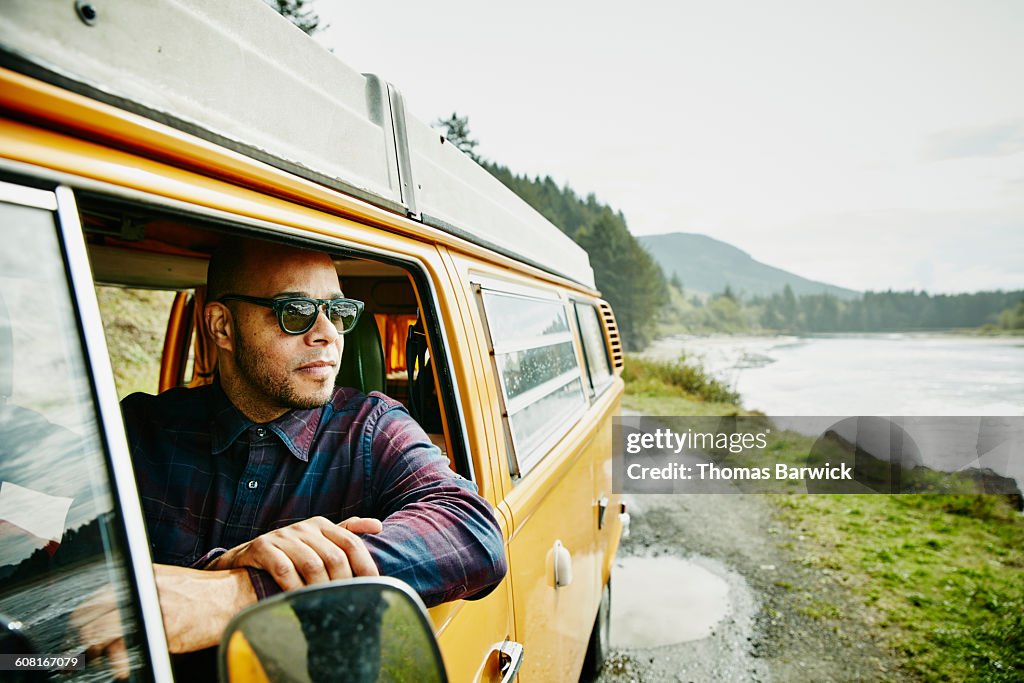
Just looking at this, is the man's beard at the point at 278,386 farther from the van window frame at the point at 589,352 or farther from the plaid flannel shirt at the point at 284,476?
the van window frame at the point at 589,352

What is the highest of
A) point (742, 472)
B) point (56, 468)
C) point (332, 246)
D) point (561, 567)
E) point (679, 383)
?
point (332, 246)

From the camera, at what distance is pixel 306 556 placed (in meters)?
0.93

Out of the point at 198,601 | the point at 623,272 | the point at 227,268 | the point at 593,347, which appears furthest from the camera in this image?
the point at 623,272

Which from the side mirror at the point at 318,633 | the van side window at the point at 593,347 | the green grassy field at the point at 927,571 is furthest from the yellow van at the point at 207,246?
the green grassy field at the point at 927,571

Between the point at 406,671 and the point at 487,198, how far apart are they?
73.5 inches

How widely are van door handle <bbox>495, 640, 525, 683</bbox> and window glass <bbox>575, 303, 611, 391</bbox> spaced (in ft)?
8.54

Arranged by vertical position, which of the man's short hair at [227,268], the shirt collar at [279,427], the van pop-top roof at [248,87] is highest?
the van pop-top roof at [248,87]

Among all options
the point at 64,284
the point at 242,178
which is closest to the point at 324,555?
the point at 64,284

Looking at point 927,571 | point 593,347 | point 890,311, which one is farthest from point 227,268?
point 890,311

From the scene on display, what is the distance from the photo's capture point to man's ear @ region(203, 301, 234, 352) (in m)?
1.54

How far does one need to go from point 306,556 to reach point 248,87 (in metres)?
0.87

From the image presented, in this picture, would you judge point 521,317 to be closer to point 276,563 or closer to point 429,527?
point 429,527

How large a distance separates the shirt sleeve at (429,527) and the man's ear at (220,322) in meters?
0.49

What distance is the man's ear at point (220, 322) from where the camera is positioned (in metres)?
1.54
